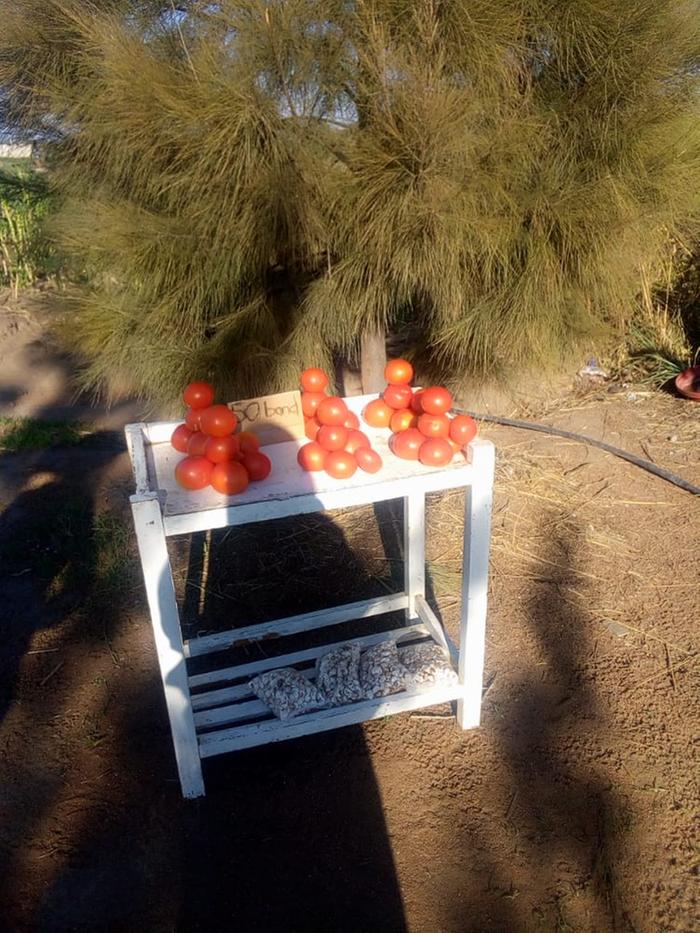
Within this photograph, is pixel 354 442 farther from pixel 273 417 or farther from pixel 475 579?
pixel 475 579

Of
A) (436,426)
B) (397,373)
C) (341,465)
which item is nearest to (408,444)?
(436,426)

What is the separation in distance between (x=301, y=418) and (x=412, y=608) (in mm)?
793

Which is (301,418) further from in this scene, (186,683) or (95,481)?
(95,481)

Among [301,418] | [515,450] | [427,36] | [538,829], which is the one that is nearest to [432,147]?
[427,36]

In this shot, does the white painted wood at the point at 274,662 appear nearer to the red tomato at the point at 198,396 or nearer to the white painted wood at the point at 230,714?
the white painted wood at the point at 230,714

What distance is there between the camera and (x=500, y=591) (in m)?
2.32

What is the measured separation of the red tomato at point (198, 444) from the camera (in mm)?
1472

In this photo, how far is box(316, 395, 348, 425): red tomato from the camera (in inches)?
62.4

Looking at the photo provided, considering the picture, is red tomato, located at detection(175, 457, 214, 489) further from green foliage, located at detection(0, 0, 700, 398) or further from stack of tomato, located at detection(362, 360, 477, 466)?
green foliage, located at detection(0, 0, 700, 398)

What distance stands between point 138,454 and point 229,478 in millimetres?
267

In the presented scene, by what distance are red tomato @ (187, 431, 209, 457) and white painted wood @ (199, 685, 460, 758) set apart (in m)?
0.65

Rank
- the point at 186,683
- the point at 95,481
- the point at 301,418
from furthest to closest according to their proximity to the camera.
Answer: the point at 95,481 → the point at 301,418 → the point at 186,683

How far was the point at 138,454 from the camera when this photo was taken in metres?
1.54

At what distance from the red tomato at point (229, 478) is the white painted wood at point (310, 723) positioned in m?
0.58
